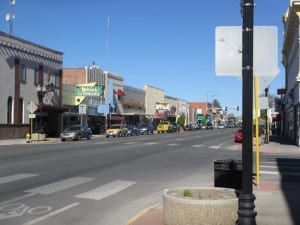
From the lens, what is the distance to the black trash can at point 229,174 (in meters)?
11.4

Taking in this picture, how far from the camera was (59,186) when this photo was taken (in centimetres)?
1470

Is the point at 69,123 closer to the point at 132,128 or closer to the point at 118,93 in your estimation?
the point at 132,128

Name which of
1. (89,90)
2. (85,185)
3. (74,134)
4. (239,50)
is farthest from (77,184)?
(89,90)

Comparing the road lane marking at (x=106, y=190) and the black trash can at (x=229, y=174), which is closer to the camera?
the black trash can at (x=229, y=174)

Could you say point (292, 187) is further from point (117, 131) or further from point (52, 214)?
point (117, 131)

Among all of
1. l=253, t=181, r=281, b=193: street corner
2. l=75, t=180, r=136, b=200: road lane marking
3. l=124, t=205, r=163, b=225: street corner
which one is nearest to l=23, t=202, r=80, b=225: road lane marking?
l=75, t=180, r=136, b=200: road lane marking

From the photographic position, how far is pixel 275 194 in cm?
1277

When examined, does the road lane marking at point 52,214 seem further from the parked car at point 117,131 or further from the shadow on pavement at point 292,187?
the parked car at point 117,131

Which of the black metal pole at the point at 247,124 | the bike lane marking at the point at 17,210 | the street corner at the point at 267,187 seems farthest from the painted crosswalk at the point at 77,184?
the black metal pole at the point at 247,124

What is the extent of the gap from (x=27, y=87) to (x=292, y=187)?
42.9m

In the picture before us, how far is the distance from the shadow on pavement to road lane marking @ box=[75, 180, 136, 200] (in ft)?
13.7

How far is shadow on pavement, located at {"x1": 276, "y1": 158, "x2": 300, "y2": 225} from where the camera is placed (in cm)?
1026

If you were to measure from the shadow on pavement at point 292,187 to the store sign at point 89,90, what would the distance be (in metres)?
48.5

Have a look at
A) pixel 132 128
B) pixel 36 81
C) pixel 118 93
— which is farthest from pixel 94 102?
pixel 36 81
